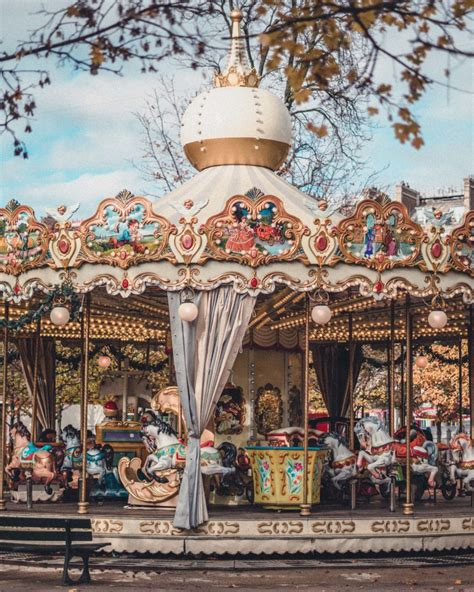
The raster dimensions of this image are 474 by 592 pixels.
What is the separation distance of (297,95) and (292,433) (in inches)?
382

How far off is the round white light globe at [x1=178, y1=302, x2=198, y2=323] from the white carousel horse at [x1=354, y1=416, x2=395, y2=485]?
122 inches

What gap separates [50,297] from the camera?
50.3ft

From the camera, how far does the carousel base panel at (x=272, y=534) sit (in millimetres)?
14547

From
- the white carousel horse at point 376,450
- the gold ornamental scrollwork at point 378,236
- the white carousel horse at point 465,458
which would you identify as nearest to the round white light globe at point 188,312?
the gold ornamental scrollwork at point 378,236

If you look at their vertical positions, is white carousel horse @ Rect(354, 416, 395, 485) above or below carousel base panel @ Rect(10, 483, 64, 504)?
above

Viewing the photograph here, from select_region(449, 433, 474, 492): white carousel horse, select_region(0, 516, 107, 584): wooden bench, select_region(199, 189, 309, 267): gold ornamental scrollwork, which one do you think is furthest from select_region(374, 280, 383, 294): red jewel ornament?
select_region(0, 516, 107, 584): wooden bench

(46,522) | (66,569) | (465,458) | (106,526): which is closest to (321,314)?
(106,526)

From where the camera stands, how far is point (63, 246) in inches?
601

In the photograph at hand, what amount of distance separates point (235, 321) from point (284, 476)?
7.31 ft

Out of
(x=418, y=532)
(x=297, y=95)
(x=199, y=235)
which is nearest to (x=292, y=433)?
(x=418, y=532)

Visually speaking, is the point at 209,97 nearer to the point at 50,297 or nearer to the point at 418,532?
the point at 50,297

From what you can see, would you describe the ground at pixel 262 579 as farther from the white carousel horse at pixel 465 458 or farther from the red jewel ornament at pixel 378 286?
the red jewel ornament at pixel 378 286

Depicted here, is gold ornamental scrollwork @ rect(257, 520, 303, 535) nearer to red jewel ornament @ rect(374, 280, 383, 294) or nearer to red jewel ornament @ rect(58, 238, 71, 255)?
red jewel ornament @ rect(374, 280, 383, 294)

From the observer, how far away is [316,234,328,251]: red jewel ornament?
15.0 m
